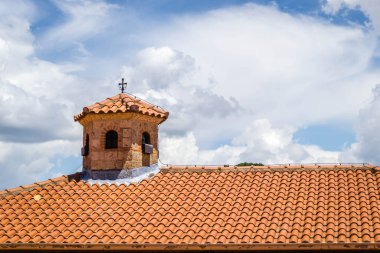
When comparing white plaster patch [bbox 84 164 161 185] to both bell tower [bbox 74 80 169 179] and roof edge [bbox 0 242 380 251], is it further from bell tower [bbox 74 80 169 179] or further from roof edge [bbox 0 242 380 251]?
roof edge [bbox 0 242 380 251]

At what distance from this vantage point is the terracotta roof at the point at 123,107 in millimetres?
14594

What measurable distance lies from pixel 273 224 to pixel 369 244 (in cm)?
208

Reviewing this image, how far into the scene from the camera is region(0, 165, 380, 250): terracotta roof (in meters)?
10.2

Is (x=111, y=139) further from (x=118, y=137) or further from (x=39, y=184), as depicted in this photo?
(x=39, y=184)

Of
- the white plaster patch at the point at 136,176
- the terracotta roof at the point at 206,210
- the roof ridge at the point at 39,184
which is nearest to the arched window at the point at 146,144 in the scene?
the white plaster patch at the point at 136,176

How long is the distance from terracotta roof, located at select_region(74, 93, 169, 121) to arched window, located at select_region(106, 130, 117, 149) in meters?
0.71

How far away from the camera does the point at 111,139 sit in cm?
1491

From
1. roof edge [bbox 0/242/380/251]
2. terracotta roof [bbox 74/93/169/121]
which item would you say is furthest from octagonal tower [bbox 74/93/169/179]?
roof edge [bbox 0/242/380/251]

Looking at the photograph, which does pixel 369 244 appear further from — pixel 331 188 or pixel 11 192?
pixel 11 192

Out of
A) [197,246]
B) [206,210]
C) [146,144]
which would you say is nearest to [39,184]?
[146,144]

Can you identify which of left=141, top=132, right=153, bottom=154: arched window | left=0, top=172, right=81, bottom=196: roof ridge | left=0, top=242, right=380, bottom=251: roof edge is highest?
left=141, top=132, right=153, bottom=154: arched window

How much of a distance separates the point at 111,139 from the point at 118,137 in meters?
0.31

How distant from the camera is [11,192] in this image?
13.8 m

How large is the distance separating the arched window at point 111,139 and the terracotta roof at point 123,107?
2.33 ft
